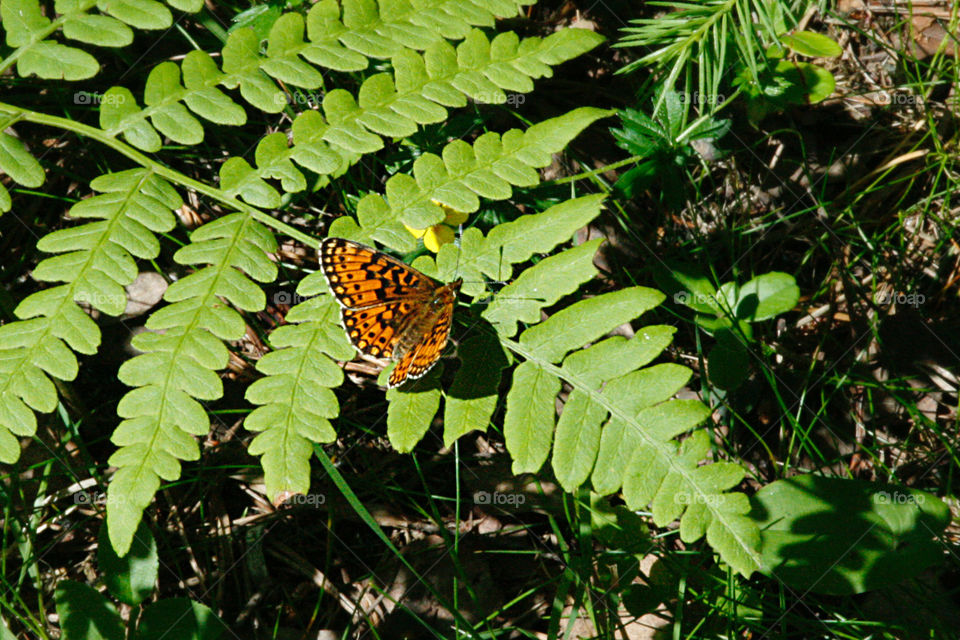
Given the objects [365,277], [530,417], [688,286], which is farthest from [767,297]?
[365,277]

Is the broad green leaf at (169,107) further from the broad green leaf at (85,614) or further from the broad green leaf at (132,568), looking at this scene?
the broad green leaf at (85,614)

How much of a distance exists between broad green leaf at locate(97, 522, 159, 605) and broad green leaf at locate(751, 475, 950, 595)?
9.61 feet

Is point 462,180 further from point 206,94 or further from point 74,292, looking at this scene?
point 74,292

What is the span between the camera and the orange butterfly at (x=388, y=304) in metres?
2.70

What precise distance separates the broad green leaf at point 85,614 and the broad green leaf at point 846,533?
308 centimetres

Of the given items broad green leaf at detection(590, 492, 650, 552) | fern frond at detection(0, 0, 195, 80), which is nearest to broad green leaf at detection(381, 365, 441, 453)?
broad green leaf at detection(590, 492, 650, 552)

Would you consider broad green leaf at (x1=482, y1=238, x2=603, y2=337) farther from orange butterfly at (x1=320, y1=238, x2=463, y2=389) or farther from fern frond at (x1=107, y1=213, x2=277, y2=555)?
fern frond at (x1=107, y1=213, x2=277, y2=555)

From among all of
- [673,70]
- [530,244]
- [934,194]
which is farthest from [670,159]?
[934,194]

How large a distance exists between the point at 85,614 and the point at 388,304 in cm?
214

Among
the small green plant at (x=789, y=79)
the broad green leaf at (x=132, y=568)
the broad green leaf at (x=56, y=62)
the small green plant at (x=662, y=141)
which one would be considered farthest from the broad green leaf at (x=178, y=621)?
the small green plant at (x=789, y=79)

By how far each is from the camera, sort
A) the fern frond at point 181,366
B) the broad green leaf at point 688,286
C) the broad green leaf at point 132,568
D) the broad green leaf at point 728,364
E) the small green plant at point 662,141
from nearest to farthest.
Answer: the fern frond at point 181,366 < the broad green leaf at point 132,568 < the small green plant at point 662,141 < the broad green leaf at point 728,364 < the broad green leaf at point 688,286

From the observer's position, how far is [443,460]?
401 centimetres

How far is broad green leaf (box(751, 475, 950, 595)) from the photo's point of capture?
350cm

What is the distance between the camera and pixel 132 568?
357 centimetres
